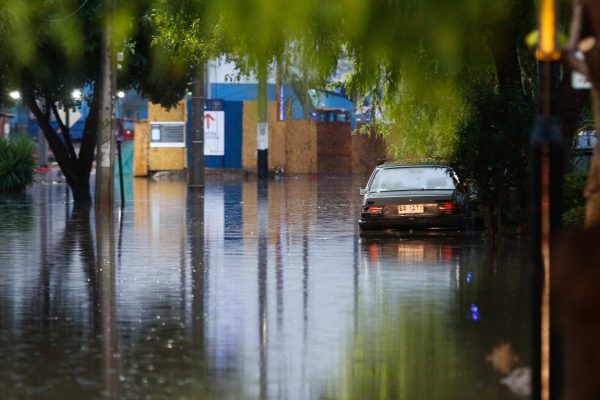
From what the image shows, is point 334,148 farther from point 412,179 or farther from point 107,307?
point 107,307

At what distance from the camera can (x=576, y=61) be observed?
27.3 feet

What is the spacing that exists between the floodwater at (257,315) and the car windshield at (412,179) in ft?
3.43

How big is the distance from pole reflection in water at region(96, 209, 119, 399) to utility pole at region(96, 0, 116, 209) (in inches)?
233

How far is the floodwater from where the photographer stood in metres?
10.4

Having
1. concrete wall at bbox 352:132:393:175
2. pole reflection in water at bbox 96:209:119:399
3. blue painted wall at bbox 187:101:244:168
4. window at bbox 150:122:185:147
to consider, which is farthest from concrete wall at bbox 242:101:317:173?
pole reflection in water at bbox 96:209:119:399

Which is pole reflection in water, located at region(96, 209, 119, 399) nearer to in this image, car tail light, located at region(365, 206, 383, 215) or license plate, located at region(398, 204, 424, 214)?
car tail light, located at region(365, 206, 383, 215)

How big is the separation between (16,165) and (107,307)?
104 feet

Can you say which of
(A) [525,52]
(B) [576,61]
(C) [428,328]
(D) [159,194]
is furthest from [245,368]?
(D) [159,194]

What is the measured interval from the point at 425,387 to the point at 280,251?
37.6ft

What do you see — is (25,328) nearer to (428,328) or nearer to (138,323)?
(138,323)

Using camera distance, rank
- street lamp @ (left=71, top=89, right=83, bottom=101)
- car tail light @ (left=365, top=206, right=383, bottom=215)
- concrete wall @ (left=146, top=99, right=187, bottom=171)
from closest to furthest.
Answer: car tail light @ (left=365, top=206, right=383, bottom=215) < street lamp @ (left=71, top=89, right=83, bottom=101) < concrete wall @ (left=146, top=99, right=187, bottom=171)

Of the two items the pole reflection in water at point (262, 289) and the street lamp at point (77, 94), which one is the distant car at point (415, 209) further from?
the street lamp at point (77, 94)

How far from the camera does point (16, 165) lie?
45500mm

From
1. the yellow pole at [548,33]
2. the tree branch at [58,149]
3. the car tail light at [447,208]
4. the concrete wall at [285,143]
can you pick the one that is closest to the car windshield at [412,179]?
the car tail light at [447,208]
